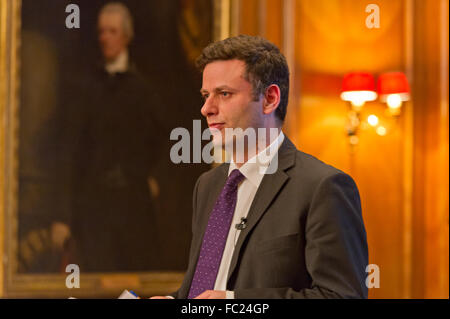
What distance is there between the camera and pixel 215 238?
1929 mm

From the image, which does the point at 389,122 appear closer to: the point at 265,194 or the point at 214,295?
the point at 265,194

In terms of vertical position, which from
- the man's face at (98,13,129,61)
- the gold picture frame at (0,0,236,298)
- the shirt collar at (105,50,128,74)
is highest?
the man's face at (98,13,129,61)

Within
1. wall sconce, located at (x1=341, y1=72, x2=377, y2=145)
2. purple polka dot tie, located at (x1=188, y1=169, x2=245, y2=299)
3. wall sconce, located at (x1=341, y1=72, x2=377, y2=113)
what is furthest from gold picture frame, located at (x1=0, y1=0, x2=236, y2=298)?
purple polka dot tie, located at (x1=188, y1=169, x2=245, y2=299)

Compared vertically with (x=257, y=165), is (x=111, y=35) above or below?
above

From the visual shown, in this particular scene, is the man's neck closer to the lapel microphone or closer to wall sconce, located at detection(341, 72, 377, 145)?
the lapel microphone

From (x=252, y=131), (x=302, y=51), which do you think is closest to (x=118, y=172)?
(x=302, y=51)

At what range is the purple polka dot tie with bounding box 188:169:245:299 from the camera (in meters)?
1.88

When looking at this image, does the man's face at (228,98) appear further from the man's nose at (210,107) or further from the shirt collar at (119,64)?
the shirt collar at (119,64)

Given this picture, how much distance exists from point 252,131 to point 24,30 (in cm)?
352

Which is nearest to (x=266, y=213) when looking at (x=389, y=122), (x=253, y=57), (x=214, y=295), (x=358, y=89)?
(x=214, y=295)

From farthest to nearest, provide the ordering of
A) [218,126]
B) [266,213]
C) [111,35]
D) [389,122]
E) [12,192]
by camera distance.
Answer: [389,122] → [111,35] → [12,192] → [218,126] → [266,213]

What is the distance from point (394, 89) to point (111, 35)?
2605mm
